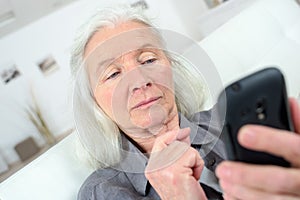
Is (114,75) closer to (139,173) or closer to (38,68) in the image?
(139,173)

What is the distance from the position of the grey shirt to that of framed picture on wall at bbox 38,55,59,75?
2.35m

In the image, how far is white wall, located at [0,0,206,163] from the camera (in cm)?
283

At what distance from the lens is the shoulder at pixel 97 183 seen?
0.69 meters

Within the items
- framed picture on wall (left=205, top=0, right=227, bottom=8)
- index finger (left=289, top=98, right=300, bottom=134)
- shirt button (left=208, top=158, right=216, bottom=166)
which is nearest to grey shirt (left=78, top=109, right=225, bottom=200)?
shirt button (left=208, top=158, right=216, bottom=166)

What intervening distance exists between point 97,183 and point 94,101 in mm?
171

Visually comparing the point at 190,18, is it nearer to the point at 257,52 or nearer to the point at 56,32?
the point at 56,32

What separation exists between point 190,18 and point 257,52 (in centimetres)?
163

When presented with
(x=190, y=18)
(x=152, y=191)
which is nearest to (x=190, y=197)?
(x=152, y=191)

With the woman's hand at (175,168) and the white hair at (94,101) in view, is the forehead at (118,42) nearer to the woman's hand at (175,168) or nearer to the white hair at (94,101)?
the white hair at (94,101)

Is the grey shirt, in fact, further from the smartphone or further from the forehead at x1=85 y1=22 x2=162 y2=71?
the smartphone

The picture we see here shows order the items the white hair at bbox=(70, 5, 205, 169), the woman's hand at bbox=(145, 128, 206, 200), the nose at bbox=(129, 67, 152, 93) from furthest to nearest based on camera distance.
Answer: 1. the white hair at bbox=(70, 5, 205, 169)
2. the nose at bbox=(129, 67, 152, 93)
3. the woman's hand at bbox=(145, 128, 206, 200)

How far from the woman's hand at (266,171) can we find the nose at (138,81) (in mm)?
339

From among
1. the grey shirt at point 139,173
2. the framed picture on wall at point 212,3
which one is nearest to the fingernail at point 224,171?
the grey shirt at point 139,173

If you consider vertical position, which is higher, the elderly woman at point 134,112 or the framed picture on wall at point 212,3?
the framed picture on wall at point 212,3
